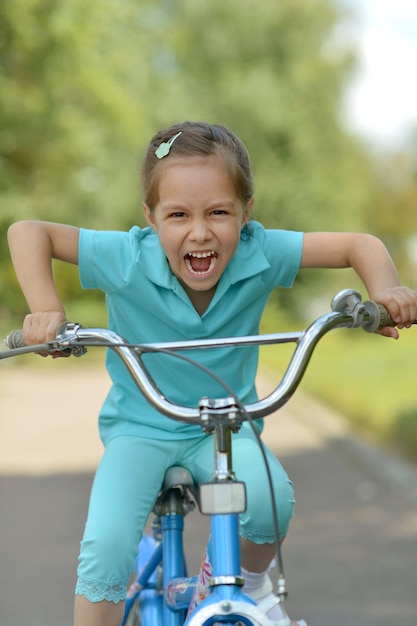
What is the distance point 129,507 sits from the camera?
10.0ft

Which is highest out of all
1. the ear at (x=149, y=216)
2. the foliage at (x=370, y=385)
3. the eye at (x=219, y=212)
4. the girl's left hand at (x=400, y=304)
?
the foliage at (x=370, y=385)

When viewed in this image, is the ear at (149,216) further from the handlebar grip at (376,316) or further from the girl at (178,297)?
the handlebar grip at (376,316)

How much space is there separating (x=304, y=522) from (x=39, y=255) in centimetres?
467

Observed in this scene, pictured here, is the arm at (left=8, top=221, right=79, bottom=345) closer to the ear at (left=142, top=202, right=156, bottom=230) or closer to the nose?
the ear at (left=142, top=202, right=156, bottom=230)

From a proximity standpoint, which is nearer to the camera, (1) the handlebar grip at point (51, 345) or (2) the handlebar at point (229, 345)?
(2) the handlebar at point (229, 345)

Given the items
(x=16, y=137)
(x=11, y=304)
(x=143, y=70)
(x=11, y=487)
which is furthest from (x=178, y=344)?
(x=143, y=70)

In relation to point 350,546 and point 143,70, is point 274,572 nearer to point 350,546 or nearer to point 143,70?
point 350,546

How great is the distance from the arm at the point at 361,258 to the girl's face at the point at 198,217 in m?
0.31

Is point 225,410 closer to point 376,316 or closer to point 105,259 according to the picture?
point 376,316

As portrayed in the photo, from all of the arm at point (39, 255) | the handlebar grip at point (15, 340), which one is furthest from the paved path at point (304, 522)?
the handlebar grip at point (15, 340)

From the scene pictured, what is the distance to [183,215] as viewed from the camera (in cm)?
310

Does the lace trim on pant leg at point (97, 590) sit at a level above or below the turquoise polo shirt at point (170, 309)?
below

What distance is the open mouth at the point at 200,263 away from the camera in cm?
313

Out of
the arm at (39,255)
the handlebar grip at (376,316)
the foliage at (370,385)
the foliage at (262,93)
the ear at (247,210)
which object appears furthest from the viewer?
the foliage at (262,93)
